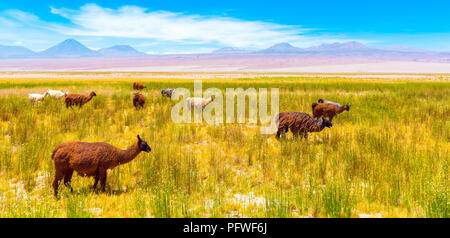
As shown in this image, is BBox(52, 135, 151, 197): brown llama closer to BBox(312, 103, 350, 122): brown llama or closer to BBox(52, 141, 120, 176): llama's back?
BBox(52, 141, 120, 176): llama's back

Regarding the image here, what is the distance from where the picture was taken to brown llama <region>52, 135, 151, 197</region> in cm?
478

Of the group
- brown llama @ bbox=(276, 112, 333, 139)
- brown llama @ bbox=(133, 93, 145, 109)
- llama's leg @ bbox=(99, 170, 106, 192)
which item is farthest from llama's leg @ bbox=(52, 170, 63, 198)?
brown llama @ bbox=(133, 93, 145, 109)

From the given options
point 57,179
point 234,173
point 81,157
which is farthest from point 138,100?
point 81,157

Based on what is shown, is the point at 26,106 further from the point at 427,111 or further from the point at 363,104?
the point at 427,111

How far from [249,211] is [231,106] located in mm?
11484

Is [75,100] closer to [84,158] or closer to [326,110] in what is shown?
[84,158]

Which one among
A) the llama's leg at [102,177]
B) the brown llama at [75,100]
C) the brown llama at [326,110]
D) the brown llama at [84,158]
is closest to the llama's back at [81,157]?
the brown llama at [84,158]

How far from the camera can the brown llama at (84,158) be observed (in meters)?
4.78

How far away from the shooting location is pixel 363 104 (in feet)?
52.9

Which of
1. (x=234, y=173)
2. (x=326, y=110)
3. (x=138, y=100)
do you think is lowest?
(x=234, y=173)

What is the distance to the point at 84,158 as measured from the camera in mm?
4781

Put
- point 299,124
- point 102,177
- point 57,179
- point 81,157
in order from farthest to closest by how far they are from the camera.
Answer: point 299,124
point 102,177
point 57,179
point 81,157
